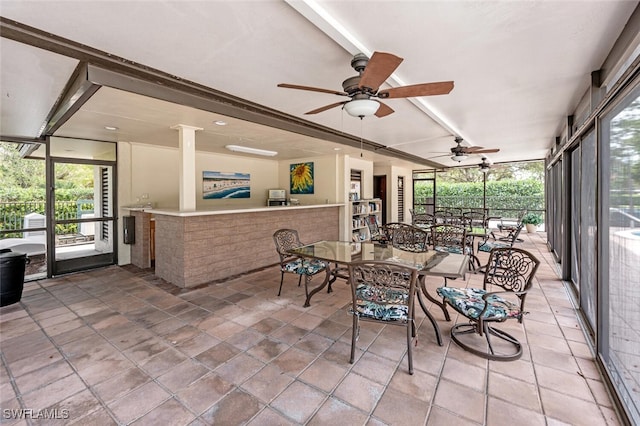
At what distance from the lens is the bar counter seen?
389cm

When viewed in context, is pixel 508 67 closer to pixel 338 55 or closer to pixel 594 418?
pixel 338 55

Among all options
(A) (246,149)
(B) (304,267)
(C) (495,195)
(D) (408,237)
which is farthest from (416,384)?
(C) (495,195)

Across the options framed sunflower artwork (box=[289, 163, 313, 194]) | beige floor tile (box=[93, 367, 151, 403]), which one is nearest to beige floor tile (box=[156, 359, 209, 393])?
beige floor tile (box=[93, 367, 151, 403])

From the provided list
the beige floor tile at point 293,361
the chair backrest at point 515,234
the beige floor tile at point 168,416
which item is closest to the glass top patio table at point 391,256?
the beige floor tile at point 293,361

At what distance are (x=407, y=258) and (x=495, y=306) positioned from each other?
31.7 inches

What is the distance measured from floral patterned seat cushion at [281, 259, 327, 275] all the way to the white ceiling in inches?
77.4

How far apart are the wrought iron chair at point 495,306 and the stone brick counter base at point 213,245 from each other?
3.12 m

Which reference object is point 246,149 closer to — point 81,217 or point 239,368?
point 81,217

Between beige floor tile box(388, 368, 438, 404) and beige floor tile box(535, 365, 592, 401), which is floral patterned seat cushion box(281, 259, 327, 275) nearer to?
beige floor tile box(388, 368, 438, 404)

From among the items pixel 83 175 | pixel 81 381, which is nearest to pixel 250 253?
pixel 81 381

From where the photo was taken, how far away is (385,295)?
2207 millimetres

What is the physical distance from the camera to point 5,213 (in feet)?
13.8

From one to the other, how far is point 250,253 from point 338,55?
342 centimetres

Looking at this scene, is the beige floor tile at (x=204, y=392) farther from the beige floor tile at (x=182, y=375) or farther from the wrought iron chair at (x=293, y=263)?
the wrought iron chair at (x=293, y=263)
